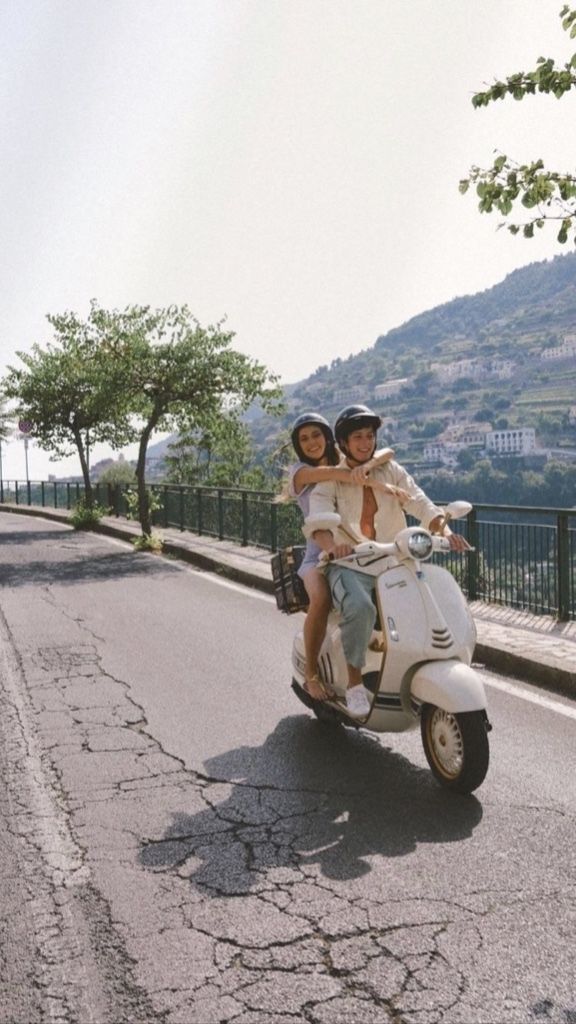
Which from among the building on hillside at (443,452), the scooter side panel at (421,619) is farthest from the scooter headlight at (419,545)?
the building on hillside at (443,452)

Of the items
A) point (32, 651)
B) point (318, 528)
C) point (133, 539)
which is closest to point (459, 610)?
point (318, 528)

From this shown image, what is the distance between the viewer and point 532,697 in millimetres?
6676

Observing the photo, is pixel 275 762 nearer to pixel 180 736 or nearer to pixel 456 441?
pixel 180 736

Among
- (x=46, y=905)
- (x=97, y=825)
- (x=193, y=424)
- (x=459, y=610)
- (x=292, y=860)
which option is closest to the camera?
(x=46, y=905)

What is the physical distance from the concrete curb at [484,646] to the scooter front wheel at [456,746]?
2164 millimetres

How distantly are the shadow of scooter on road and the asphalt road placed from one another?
0.01m

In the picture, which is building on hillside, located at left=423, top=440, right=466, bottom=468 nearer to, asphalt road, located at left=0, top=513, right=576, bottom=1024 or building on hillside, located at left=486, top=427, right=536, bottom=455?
building on hillside, located at left=486, top=427, right=536, bottom=455

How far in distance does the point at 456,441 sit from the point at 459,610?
183412 mm

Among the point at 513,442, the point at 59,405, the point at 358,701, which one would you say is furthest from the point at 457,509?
the point at 513,442

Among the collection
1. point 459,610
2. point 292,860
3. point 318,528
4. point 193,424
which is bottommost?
point 292,860

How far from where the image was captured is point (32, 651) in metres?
8.74

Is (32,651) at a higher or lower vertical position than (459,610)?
lower

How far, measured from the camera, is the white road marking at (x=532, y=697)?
20.7ft

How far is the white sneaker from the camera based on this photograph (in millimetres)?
4980
